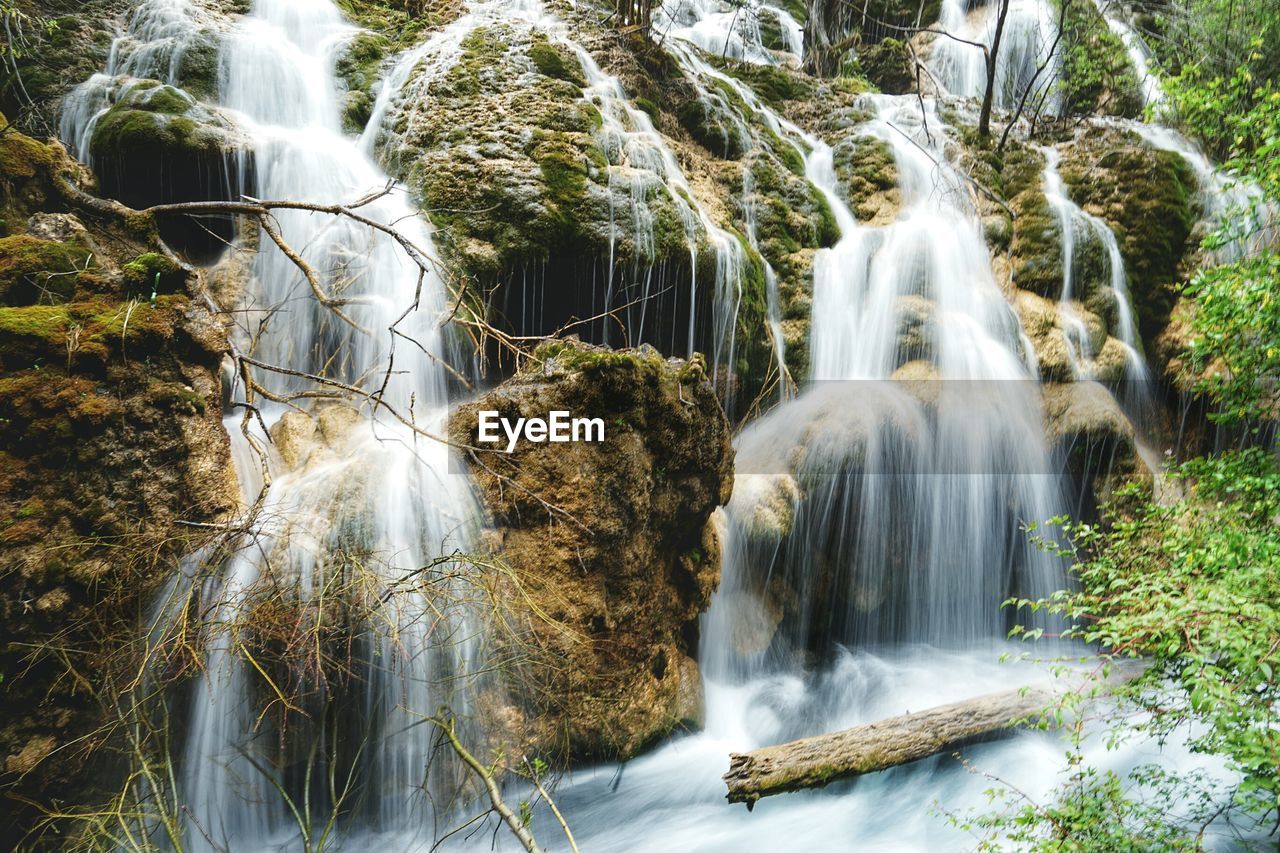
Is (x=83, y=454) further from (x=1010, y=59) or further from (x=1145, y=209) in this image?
(x=1010, y=59)

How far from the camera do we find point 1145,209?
8930 mm

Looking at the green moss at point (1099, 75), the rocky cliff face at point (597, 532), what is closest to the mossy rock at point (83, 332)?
the rocky cliff face at point (597, 532)

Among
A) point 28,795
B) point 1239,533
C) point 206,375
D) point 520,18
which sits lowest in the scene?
point 28,795

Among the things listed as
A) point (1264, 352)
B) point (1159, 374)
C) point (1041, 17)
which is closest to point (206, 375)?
point (1264, 352)

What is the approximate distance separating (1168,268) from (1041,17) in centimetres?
661

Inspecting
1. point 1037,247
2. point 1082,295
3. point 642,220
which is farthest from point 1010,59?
point 642,220

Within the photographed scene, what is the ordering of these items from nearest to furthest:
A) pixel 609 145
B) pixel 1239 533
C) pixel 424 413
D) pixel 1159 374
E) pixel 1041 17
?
pixel 1239 533 → pixel 424 413 → pixel 609 145 → pixel 1159 374 → pixel 1041 17

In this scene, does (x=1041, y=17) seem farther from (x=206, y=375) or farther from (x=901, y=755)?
(x=206, y=375)

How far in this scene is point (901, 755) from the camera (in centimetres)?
438

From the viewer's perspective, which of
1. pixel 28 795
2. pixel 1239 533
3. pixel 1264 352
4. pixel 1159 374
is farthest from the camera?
pixel 1159 374

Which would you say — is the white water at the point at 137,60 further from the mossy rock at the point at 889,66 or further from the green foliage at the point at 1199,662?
the mossy rock at the point at 889,66

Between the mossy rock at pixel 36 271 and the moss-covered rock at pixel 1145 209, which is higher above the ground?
the moss-covered rock at pixel 1145 209

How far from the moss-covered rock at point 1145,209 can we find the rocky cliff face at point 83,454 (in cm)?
1021

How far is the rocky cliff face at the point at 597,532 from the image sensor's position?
4094mm
